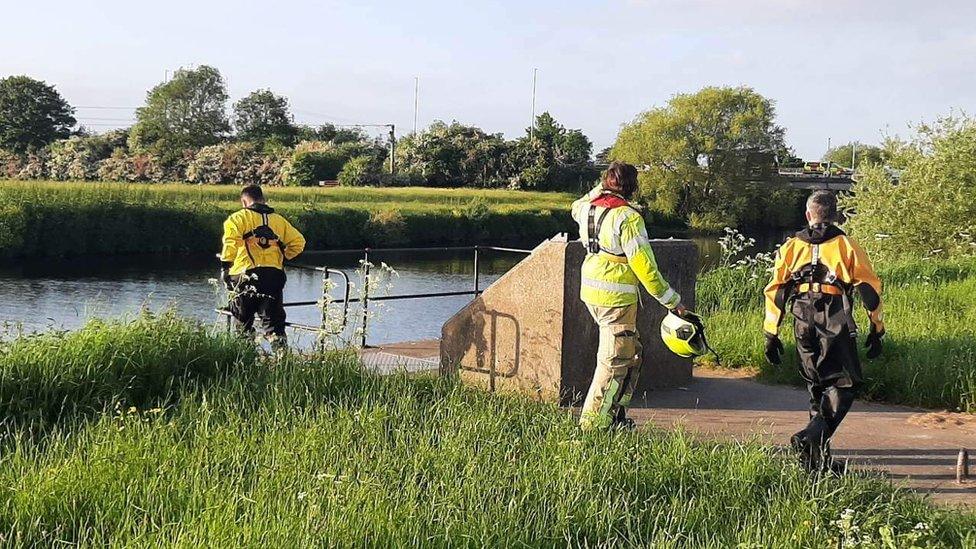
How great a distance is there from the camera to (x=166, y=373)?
6902 mm

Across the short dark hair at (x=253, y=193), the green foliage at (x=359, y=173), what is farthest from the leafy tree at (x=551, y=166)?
the short dark hair at (x=253, y=193)

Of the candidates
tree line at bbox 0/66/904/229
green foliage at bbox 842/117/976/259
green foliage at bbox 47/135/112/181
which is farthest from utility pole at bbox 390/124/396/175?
green foliage at bbox 842/117/976/259

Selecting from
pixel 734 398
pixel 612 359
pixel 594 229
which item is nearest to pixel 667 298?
pixel 612 359

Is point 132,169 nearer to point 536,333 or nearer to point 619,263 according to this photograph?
point 536,333

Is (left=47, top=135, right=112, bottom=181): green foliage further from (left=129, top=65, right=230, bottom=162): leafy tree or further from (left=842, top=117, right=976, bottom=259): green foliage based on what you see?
(left=842, top=117, right=976, bottom=259): green foliage

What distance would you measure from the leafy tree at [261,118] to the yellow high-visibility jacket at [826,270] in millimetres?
77387

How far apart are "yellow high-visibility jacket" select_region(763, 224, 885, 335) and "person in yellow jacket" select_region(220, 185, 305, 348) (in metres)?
4.30

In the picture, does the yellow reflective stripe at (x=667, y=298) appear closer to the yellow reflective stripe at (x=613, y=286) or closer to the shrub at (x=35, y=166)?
the yellow reflective stripe at (x=613, y=286)

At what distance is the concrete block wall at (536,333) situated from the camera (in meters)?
7.48

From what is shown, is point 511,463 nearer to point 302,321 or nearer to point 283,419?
point 283,419

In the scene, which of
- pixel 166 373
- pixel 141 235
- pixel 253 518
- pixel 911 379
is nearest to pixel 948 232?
pixel 911 379

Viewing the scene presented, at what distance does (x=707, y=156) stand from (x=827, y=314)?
64703 millimetres

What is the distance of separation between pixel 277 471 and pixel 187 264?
99.4ft

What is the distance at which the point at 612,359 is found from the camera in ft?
20.5
